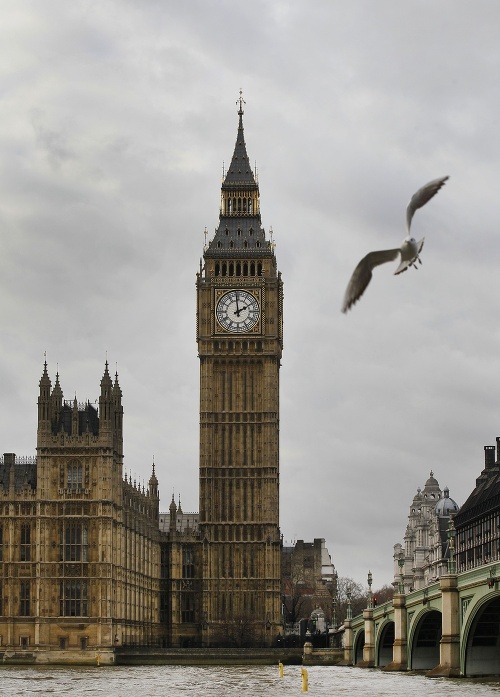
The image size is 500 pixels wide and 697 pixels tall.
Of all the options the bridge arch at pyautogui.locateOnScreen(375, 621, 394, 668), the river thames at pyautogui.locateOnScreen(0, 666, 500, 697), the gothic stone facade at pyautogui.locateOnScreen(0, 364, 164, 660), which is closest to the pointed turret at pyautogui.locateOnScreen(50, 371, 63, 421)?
the gothic stone facade at pyautogui.locateOnScreen(0, 364, 164, 660)

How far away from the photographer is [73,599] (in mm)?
129875

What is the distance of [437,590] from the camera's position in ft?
277

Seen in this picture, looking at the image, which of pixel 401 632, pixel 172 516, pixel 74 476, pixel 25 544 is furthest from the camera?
pixel 172 516

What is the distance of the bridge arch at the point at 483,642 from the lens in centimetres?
7725

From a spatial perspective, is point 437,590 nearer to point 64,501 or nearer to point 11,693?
point 11,693

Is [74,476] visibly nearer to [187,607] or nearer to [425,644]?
[187,607]

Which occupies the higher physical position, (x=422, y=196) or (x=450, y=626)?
(x=422, y=196)

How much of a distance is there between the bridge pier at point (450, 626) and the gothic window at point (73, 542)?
5558 cm

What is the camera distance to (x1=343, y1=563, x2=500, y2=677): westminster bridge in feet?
247

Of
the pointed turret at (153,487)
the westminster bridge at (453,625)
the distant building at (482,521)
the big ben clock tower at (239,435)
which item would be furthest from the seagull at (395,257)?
the pointed turret at (153,487)

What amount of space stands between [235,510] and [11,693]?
79.6 metres

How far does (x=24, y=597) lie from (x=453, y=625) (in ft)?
192

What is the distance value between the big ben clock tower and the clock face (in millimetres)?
97

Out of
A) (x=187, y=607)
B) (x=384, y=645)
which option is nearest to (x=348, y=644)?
(x=384, y=645)
